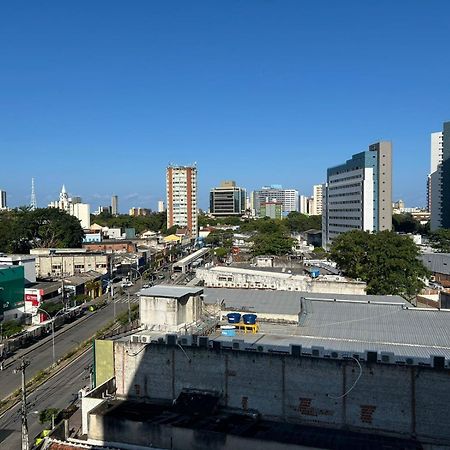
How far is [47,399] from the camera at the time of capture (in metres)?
27.5

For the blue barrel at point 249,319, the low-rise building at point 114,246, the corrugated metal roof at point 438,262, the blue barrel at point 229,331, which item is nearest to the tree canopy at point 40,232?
the low-rise building at point 114,246

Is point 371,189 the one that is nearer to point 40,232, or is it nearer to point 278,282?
point 278,282

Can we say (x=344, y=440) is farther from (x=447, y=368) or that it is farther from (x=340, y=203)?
(x=340, y=203)

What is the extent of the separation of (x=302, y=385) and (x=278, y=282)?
22762 mm

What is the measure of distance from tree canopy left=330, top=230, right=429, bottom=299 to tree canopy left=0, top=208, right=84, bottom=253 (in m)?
52.9

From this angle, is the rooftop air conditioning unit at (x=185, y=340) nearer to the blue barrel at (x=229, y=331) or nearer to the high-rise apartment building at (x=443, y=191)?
the blue barrel at (x=229, y=331)

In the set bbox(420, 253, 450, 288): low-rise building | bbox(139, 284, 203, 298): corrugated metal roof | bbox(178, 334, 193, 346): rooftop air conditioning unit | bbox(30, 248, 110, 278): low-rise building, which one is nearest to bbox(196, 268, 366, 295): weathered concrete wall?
bbox(139, 284, 203, 298): corrugated metal roof

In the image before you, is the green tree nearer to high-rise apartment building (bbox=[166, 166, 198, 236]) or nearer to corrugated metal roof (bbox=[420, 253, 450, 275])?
corrugated metal roof (bbox=[420, 253, 450, 275])

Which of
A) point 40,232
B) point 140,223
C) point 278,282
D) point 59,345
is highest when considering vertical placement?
point 140,223

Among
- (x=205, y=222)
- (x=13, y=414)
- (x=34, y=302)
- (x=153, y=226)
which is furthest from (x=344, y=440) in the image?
(x=205, y=222)

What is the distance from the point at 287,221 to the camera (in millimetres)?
161125

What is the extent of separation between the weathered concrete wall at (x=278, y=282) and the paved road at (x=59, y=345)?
10.7m

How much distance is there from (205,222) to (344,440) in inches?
6087

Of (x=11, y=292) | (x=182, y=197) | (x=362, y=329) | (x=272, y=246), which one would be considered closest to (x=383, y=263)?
(x=362, y=329)
